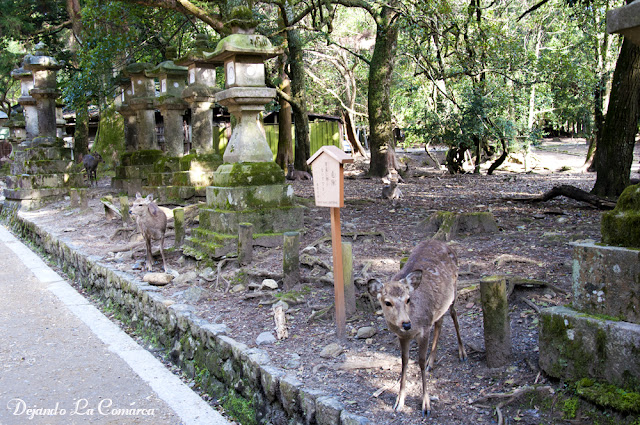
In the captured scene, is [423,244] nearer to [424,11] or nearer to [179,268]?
[179,268]

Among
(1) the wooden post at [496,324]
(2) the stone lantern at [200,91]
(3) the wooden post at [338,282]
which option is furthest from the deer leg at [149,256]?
(1) the wooden post at [496,324]

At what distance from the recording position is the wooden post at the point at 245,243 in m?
6.70

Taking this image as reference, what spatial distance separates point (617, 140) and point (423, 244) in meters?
7.16

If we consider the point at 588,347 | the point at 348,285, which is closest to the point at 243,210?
the point at 348,285

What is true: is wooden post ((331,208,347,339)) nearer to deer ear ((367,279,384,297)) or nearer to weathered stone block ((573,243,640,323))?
deer ear ((367,279,384,297))

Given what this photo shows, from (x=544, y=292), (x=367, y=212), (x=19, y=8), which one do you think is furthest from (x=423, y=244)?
(x=19, y=8)

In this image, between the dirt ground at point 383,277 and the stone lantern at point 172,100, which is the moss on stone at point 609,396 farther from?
the stone lantern at point 172,100

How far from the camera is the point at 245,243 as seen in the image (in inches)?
266

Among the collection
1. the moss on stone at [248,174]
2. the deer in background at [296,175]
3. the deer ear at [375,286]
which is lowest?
the deer ear at [375,286]

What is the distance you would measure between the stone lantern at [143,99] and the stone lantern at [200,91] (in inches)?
120

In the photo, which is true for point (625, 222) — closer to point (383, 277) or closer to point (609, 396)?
point (609, 396)

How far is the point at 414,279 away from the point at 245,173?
4.38m

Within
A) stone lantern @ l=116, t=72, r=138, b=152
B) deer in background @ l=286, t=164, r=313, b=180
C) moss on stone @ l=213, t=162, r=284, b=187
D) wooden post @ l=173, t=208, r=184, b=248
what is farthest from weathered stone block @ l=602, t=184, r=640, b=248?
deer in background @ l=286, t=164, r=313, b=180

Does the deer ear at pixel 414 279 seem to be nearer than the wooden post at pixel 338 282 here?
Yes
